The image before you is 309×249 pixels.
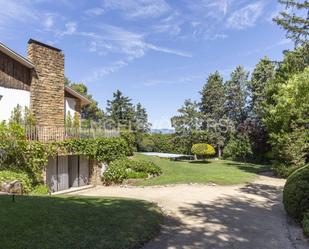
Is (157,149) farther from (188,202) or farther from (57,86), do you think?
(188,202)

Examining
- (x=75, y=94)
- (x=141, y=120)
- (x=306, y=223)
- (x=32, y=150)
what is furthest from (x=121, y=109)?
(x=306, y=223)

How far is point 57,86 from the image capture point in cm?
2048

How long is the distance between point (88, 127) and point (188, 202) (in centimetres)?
959

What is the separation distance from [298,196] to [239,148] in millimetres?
22499

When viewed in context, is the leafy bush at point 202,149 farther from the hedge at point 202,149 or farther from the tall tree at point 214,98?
the tall tree at point 214,98

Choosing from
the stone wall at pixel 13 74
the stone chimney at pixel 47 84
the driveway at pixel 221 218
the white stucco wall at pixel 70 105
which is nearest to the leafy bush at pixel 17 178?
the driveway at pixel 221 218

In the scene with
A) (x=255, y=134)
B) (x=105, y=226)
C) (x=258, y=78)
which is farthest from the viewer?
(x=258, y=78)

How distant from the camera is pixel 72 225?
745 cm

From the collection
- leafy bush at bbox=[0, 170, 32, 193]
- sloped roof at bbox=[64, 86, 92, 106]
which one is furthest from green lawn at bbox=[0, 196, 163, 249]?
sloped roof at bbox=[64, 86, 92, 106]

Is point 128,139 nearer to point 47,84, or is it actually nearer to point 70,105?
point 70,105

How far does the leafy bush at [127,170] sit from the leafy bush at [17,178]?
5201mm

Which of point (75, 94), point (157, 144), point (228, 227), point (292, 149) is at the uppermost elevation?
point (75, 94)

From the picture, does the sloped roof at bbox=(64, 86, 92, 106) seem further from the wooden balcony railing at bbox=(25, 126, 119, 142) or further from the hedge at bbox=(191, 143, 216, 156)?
the hedge at bbox=(191, 143, 216, 156)

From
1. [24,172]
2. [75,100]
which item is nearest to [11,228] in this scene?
[24,172]
